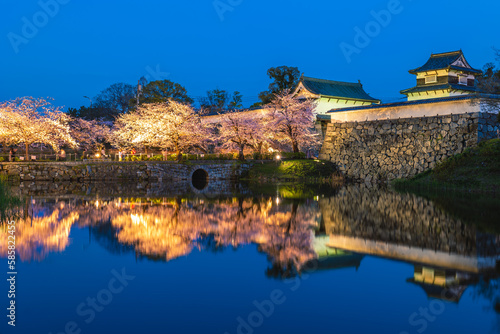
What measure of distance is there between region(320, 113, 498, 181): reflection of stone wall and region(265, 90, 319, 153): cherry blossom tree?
2105 mm

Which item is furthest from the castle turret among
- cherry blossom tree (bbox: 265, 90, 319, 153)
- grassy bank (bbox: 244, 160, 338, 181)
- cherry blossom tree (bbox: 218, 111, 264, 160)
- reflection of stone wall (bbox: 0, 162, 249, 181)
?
reflection of stone wall (bbox: 0, 162, 249, 181)

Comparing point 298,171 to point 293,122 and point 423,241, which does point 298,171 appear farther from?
point 423,241

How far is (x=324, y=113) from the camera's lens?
50.0 metres

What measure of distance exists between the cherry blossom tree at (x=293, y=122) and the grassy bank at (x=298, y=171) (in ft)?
11.7

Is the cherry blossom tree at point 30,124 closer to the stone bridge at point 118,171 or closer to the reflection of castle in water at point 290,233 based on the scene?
the stone bridge at point 118,171

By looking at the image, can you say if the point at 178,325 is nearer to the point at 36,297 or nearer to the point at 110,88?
the point at 36,297

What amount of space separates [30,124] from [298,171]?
23928 millimetres

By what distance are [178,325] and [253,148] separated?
144 feet

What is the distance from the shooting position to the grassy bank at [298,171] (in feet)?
138

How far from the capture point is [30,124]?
142 feet

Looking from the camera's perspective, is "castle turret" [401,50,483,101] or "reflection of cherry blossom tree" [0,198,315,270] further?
"castle turret" [401,50,483,101]

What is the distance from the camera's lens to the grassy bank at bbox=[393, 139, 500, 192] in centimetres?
2727

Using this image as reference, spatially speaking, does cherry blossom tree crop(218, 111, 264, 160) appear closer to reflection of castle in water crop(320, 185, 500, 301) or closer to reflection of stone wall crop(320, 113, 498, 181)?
reflection of stone wall crop(320, 113, 498, 181)

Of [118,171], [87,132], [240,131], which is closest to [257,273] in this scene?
[118,171]
